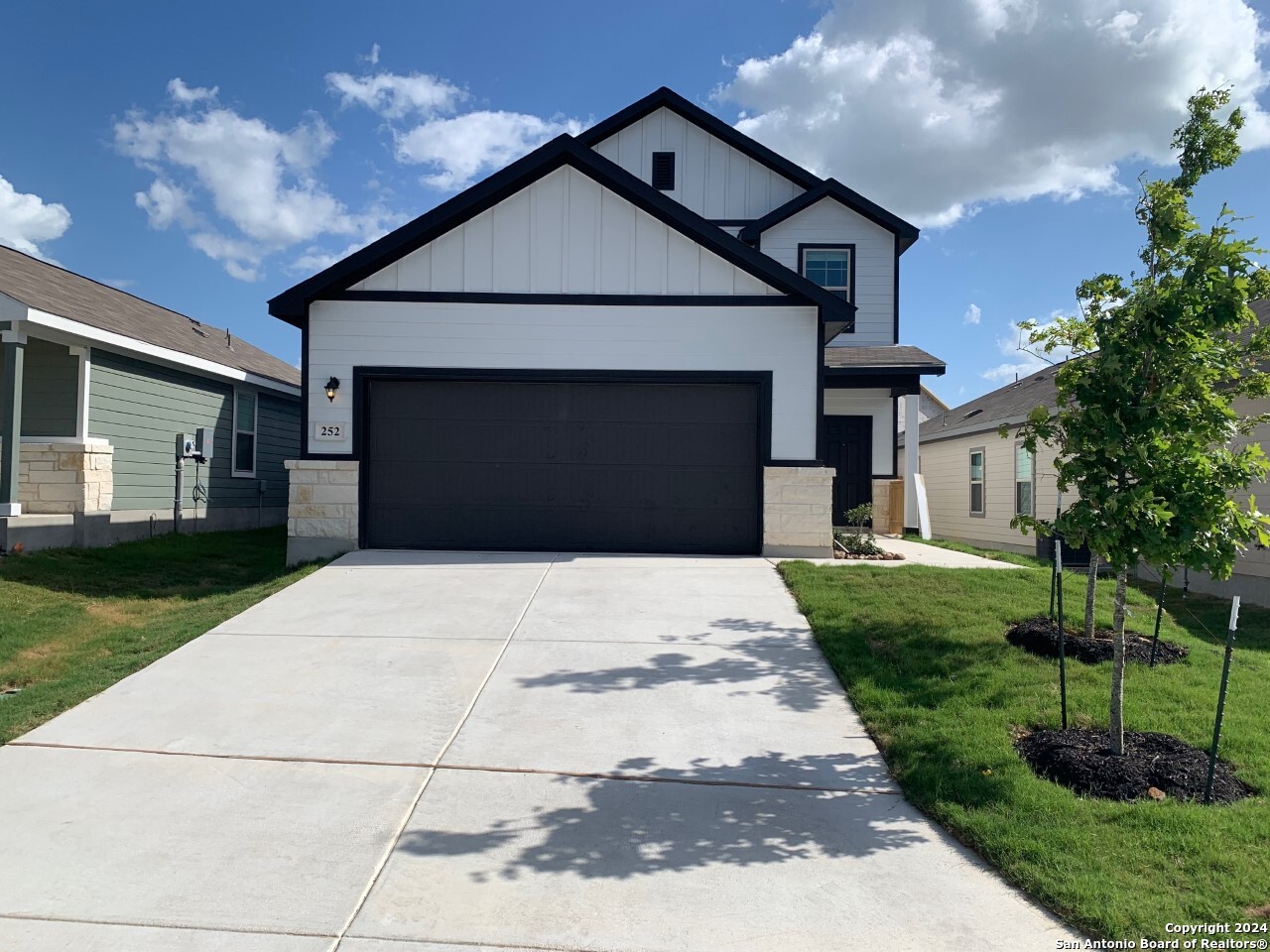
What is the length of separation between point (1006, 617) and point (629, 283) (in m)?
6.19

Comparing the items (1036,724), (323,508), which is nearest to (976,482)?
(323,508)

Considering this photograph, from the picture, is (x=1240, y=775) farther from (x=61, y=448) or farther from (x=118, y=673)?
(x=61, y=448)

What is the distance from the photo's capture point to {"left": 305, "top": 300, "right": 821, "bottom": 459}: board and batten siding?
1119 cm

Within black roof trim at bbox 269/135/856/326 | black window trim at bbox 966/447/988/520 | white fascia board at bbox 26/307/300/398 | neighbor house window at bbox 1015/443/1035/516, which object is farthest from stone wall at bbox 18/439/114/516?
black window trim at bbox 966/447/988/520

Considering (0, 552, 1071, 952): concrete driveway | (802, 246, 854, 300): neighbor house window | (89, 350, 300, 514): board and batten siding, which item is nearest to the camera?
(0, 552, 1071, 952): concrete driveway

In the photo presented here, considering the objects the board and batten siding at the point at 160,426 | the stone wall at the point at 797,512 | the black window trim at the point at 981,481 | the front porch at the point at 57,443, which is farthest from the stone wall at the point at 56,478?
the black window trim at the point at 981,481

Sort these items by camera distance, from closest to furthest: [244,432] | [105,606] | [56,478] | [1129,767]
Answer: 1. [1129,767]
2. [105,606]
3. [56,478]
4. [244,432]

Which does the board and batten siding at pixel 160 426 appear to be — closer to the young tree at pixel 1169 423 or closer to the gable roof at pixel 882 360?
the gable roof at pixel 882 360

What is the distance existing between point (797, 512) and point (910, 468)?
497 cm

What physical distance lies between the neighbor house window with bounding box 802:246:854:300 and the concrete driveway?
9224 mm

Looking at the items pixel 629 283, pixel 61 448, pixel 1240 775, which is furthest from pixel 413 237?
pixel 1240 775

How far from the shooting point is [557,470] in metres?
11.3

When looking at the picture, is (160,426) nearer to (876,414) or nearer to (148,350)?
(148,350)

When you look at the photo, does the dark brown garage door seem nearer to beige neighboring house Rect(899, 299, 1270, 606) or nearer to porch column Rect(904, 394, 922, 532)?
porch column Rect(904, 394, 922, 532)
